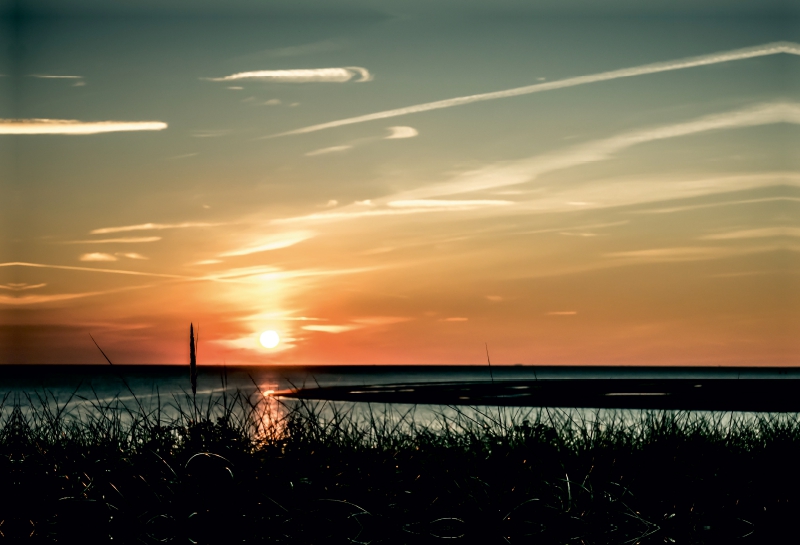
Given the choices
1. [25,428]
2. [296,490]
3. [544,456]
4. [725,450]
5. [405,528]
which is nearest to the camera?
[405,528]

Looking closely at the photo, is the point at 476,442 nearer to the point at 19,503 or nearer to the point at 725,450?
the point at 725,450

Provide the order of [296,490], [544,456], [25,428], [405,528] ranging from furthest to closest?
[25,428] < [544,456] < [296,490] < [405,528]

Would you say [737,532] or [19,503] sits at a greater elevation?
[19,503]

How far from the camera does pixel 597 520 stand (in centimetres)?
534

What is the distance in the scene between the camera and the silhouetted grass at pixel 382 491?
17.3 ft

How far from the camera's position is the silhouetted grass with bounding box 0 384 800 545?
5.27m

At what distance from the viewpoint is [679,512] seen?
5.78 meters

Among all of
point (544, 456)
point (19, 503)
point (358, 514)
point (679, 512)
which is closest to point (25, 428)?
point (19, 503)

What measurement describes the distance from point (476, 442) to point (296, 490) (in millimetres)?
2020

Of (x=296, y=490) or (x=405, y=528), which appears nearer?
(x=405, y=528)

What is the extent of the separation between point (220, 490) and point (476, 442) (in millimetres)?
2550

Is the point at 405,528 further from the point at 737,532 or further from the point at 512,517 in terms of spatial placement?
the point at 737,532

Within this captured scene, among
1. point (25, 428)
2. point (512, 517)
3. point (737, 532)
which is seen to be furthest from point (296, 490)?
point (25, 428)

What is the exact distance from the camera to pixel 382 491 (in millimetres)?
5805
